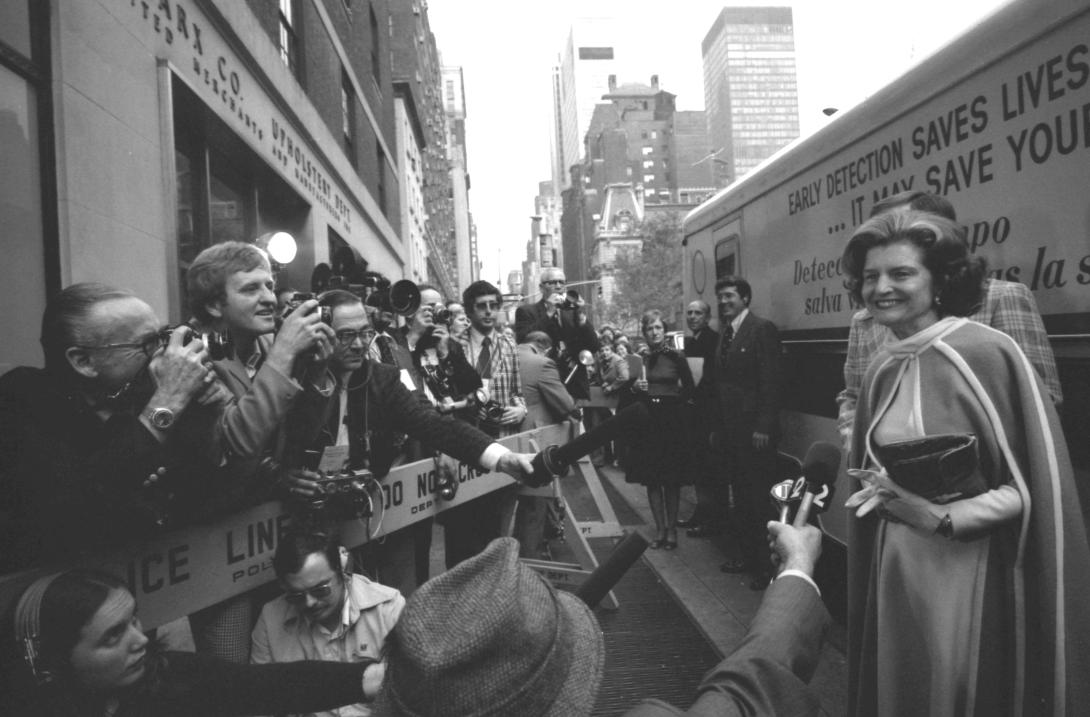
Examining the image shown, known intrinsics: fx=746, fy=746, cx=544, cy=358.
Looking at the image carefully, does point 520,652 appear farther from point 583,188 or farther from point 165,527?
point 583,188

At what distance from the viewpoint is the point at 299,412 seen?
9.90 feet

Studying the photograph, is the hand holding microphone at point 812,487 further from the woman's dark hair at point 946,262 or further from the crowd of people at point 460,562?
the woman's dark hair at point 946,262

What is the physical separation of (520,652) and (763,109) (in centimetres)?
19573

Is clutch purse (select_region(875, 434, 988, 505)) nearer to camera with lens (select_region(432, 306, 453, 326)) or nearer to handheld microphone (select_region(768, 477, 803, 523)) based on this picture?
handheld microphone (select_region(768, 477, 803, 523))

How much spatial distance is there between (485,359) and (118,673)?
4.05 metres

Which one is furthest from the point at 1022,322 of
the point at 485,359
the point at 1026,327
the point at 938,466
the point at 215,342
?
the point at 485,359

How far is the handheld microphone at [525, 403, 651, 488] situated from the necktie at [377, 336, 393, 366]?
185 centimetres

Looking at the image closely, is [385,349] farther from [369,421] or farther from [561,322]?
[561,322]

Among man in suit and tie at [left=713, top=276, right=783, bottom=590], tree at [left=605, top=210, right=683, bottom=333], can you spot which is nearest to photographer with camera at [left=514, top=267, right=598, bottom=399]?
man in suit and tie at [left=713, top=276, right=783, bottom=590]

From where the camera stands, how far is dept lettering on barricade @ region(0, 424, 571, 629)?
2.35 m

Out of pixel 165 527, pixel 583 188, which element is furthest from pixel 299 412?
pixel 583 188

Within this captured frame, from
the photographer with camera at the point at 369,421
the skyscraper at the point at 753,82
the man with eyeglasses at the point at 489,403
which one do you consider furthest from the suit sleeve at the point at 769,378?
the skyscraper at the point at 753,82

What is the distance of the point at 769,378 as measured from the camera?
5.77 m

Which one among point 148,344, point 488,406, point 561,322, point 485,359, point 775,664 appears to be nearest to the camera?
point 775,664
